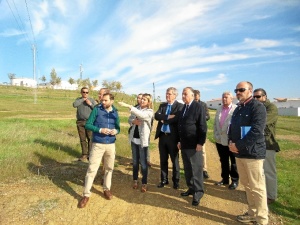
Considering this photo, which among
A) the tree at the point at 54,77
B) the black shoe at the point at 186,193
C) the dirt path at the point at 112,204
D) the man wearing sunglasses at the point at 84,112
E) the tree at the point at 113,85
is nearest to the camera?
the dirt path at the point at 112,204

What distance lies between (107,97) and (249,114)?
9.47 feet

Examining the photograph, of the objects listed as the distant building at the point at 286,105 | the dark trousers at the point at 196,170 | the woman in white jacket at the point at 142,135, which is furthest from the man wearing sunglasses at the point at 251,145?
the distant building at the point at 286,105

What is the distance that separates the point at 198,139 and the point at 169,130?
91 cm

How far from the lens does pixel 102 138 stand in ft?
17.1

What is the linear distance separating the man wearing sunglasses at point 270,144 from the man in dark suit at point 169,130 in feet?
6.06

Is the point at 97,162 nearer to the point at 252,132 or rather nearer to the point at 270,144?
the point at 252,132

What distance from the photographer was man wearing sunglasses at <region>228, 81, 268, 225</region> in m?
4.11

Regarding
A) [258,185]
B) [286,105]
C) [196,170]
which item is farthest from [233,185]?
[286,105]

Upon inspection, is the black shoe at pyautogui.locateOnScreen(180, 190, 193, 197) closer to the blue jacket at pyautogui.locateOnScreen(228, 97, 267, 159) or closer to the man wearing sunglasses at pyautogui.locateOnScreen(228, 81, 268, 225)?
the man wearing sunglasses at pyautogui.locateOnScreen(228, 81, 268, 225)

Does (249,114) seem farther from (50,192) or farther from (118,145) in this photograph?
(118,145)

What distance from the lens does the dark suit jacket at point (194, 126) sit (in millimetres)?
5047

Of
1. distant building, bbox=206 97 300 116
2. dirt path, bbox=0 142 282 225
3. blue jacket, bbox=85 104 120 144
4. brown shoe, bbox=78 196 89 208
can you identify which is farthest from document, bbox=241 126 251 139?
distant building, bbox=206 97 300 116

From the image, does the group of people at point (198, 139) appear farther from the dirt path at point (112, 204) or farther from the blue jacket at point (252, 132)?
the dirt path at point (112, 204)

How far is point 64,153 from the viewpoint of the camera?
8719 millimetres
